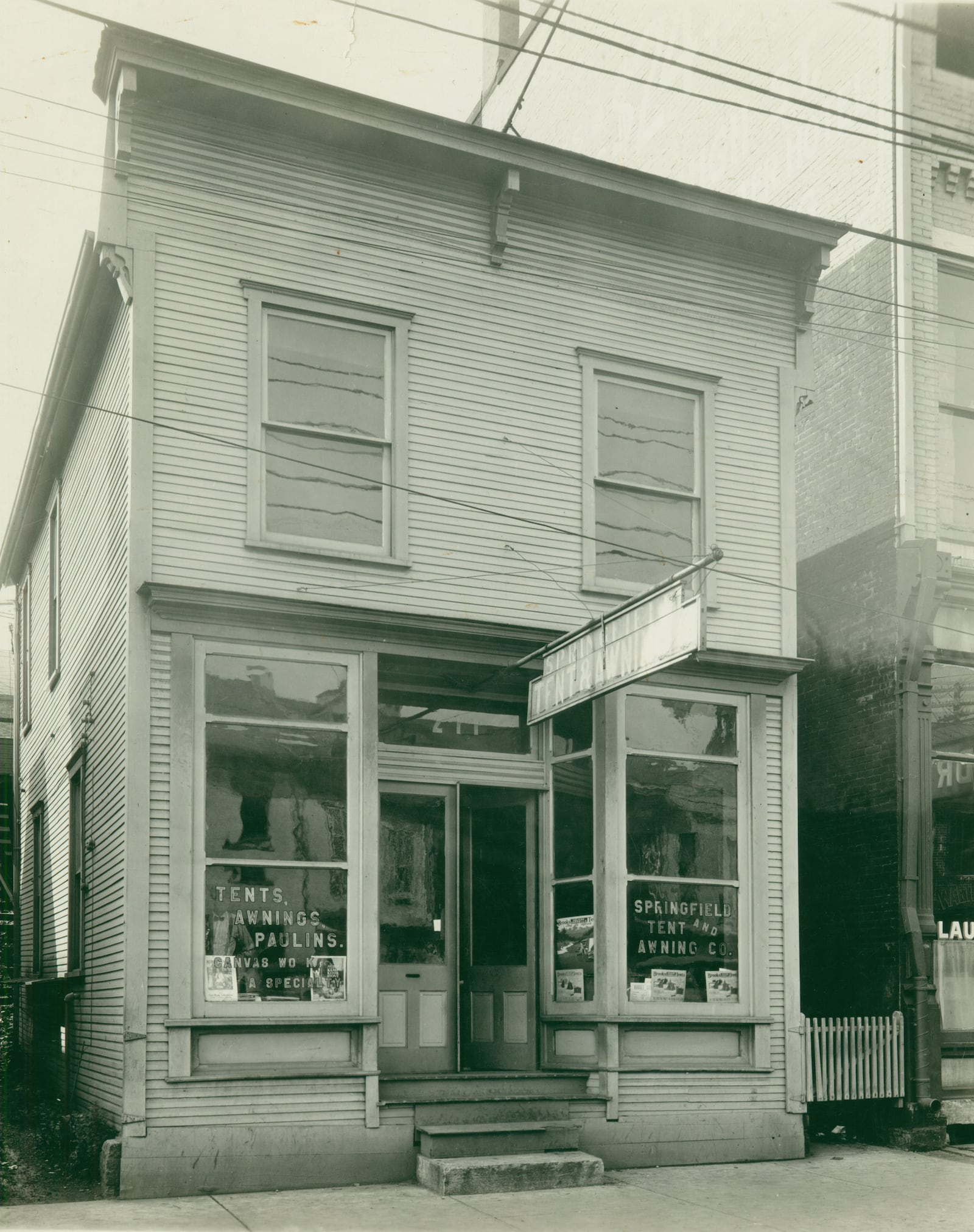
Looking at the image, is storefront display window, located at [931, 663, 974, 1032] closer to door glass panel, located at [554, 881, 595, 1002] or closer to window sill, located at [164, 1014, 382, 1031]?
door glass panel, located at [554, 881, 595, 1002]

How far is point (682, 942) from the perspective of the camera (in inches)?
463

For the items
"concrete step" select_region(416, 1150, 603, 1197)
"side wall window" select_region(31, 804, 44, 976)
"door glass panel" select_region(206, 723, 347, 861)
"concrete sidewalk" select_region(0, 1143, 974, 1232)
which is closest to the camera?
"concrete sidewalk" select_region(0, 1143, 974, 1232)

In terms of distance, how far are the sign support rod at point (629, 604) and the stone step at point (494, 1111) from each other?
3330 mm

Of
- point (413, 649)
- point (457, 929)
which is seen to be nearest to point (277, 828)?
point (413, 649)

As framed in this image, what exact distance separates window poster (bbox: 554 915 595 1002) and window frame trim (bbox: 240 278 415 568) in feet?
10.8

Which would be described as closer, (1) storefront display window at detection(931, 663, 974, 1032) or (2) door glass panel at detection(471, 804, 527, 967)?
(2) door glass panel at detection(471, 804, 527, 967)

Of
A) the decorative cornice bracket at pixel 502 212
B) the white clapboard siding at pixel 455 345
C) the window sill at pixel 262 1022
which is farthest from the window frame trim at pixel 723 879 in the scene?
the decorative cornice bracket at pixel 502 212

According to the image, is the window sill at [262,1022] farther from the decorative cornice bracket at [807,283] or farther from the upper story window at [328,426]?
the decorative cornice bracket at [807,283]

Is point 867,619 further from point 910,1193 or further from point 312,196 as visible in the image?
point 312,196

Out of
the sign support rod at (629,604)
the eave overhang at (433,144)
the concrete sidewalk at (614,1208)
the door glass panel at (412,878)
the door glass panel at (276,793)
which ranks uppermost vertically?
the eave overhang at (433,144)

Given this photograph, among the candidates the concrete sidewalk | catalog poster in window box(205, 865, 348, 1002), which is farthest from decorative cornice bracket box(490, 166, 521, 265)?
the concrete sidewalk

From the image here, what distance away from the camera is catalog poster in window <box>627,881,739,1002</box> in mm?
11594

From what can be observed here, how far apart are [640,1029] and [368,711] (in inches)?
135

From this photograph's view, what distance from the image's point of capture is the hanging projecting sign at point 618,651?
30.7 ft
